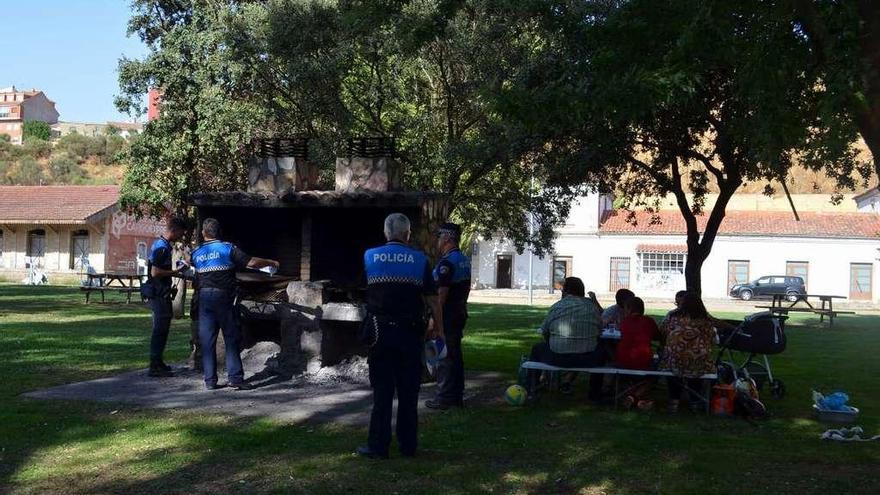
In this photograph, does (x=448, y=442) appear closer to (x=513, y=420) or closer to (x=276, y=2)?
(x=513, y=420)

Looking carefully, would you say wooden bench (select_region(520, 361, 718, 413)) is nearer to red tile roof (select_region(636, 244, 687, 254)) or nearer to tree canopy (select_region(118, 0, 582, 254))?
tree canopy (select_region(118, 0, 582, 254))

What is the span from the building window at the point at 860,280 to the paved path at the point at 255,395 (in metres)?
43.0

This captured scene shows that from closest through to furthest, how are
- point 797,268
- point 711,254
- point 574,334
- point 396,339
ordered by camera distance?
point 396,339 < point 574,334 < point 797,268 < point 711,254

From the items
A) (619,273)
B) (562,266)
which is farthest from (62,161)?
(619,273)

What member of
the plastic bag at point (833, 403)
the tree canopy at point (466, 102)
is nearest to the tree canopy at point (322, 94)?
the tree canopy at point (466, 102)

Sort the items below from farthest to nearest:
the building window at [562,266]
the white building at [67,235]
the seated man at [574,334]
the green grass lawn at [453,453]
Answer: the building window at [562,266] → the white building at [67,235] → the seated man at [574,334] → the green grass lawn at [453,453]

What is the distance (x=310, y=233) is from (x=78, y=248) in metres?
36.1

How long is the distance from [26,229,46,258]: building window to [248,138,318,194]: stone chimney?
119 ft

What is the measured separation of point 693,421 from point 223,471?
14.4 feet

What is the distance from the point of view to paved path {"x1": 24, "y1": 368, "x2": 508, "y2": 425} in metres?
8.24

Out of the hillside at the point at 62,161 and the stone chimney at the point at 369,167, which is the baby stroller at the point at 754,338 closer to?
the stone chimney at the point at 369,167

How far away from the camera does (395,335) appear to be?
6.38 metres

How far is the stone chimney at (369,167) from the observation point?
35.1ft

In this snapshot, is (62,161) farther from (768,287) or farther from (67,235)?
(768,287)
